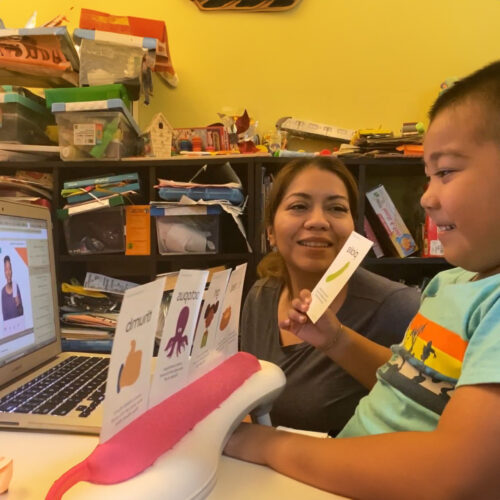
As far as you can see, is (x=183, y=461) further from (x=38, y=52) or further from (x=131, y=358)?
(x=38, y=52)

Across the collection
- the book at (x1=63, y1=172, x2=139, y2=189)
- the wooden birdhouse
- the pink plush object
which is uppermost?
the wooden birdhouse

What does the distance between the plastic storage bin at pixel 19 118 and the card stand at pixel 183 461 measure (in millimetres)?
1700

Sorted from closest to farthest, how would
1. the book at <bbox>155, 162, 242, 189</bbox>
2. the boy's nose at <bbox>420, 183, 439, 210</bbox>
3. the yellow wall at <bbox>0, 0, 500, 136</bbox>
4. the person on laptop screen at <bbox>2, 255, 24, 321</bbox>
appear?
the boy's nose at <bbox>420, 183, 439, 210</bbox> < the person on laptop screen at <bbox>2, 255, 24, 321</bbox> < the book at <bbox>155, 162, 242, 189</bbox> < the yellow wall at <bbox>0, 0, 500, 136</bbox>

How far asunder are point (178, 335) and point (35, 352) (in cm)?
54

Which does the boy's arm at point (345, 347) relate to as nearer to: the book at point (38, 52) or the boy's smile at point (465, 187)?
the boy's smile at point (465, 187)

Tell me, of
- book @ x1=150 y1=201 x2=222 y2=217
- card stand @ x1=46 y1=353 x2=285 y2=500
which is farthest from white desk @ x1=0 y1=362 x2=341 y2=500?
book @ x1=150 y1=201 x2=222 y2=217

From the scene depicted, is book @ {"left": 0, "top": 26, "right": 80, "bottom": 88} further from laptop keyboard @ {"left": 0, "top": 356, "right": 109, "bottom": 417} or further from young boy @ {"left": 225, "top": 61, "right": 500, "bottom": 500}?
young boy @ {"left": 225, "top": 61, "right": 500, "bottom": 500}

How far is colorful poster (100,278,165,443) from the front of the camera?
35 cm

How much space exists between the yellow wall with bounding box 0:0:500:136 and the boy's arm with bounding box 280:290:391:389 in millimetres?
1497

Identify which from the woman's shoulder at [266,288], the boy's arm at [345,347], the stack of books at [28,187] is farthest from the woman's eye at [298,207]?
the stack of books at [28,187]

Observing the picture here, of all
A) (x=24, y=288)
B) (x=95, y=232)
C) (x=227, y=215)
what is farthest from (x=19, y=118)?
(x=24, y=288)

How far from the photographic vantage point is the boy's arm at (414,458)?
0.42 m

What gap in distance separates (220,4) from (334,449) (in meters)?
2.16

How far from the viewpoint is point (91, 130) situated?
1.80 metres
